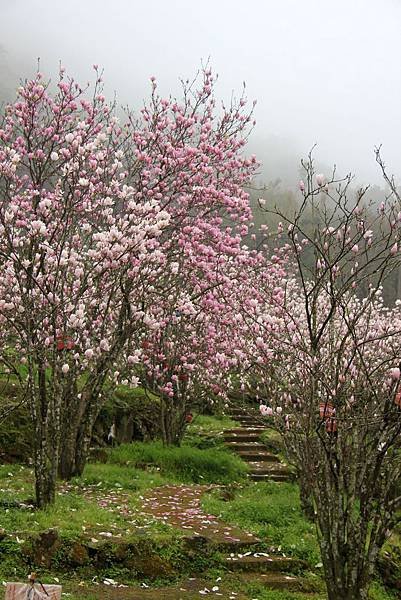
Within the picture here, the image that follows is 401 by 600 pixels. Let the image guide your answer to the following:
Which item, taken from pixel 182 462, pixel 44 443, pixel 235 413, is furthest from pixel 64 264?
pixel 235 413

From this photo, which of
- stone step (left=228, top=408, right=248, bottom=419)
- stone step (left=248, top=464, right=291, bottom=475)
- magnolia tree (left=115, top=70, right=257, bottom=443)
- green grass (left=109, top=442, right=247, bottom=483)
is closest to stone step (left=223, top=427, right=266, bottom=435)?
stone step (left=228, top=408, right=248, bottom=419)

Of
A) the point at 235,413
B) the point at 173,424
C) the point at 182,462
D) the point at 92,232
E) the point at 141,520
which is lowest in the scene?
the point at 141,520

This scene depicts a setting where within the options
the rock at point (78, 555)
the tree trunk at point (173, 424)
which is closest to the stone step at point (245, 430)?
the tree trunk at point (173, 424)

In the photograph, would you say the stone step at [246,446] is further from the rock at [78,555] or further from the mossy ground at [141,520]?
the rock at [78,555]

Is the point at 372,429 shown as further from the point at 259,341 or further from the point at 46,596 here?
the point at 46,596

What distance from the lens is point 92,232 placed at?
9086mm

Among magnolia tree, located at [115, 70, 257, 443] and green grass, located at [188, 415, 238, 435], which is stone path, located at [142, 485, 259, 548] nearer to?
magnolia tree, located at [115, 70, 257, 443]

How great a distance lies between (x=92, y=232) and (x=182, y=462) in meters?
4.47

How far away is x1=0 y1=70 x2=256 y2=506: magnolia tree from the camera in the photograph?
260 inches

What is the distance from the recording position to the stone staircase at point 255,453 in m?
11.1

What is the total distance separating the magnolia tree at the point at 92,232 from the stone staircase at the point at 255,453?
3.09m

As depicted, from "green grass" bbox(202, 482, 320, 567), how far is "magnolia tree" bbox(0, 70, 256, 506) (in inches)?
88.4

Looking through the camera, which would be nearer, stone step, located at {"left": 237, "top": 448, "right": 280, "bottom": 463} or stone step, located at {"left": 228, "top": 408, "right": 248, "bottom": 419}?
stone step, located at {"left": 237, "top": 448, "right": 280, "bottom": 463}

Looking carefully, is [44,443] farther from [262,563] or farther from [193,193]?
[193,193]
